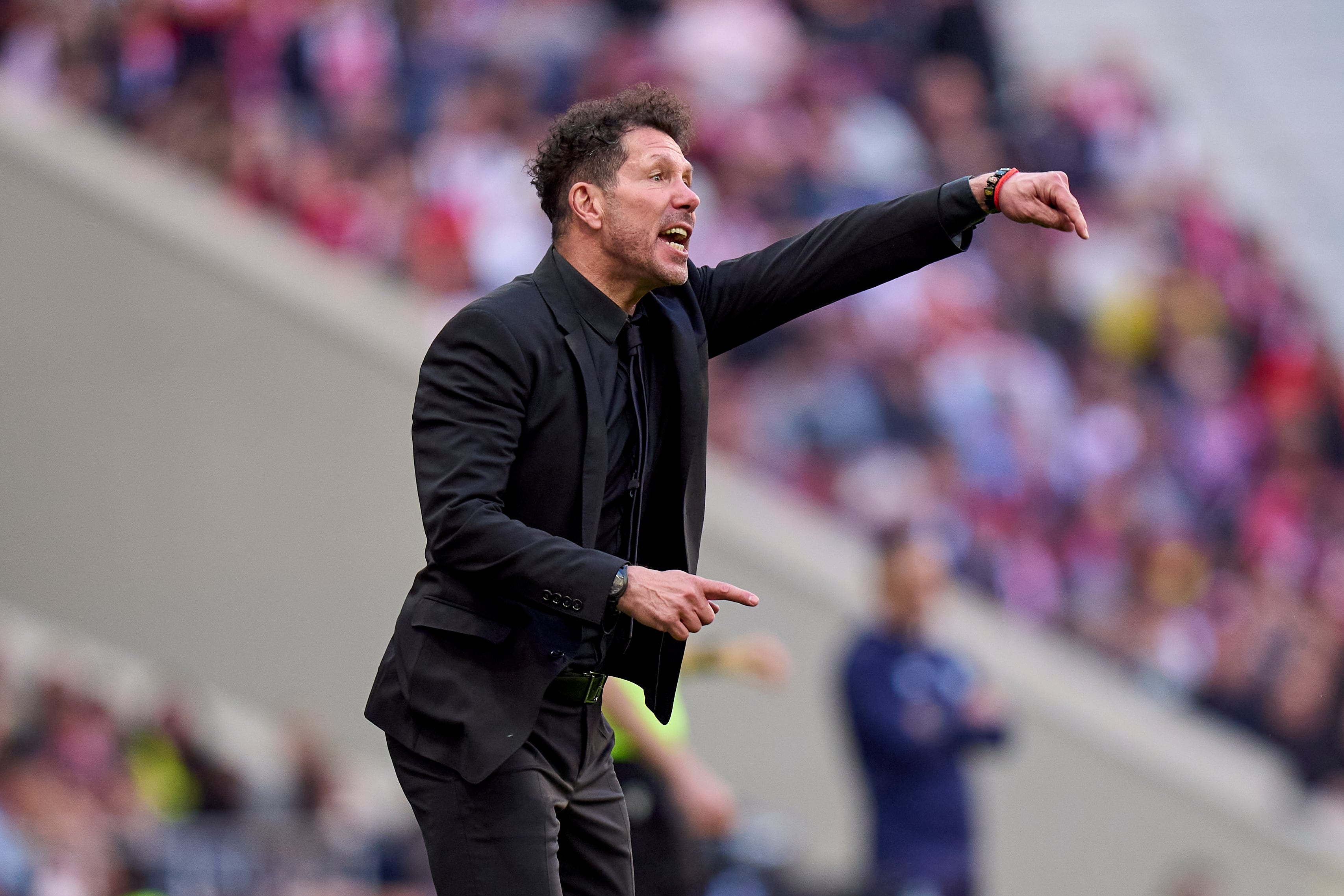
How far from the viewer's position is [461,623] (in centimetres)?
308

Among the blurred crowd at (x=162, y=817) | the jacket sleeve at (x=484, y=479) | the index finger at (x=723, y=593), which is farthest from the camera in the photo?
the blurred crowd at (x=162, y=817)

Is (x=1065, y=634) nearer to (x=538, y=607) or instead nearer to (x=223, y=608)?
(x=223, y=608)

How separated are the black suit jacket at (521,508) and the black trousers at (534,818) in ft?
0.22

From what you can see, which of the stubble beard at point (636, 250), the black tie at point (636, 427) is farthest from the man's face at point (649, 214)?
the black tie at point (636, 427)

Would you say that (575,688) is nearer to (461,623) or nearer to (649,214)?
(461,623)

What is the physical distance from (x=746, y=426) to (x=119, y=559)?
12.1ft

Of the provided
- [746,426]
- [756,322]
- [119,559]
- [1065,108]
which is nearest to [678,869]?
[756,322]

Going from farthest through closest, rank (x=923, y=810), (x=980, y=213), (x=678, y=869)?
1. (x=923, y=810)
2. (x=678, y=869)
3. (x=980, y=213)

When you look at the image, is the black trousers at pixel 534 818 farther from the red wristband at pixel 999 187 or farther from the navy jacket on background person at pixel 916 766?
the navy jacket on background person at pixel 916 766

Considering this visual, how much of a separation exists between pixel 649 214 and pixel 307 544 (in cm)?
707

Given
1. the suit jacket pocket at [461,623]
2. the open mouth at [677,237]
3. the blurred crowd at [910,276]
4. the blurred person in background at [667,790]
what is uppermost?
the blurred crowd at [910,276]

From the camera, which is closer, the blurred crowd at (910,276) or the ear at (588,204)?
the ear at (588,204)

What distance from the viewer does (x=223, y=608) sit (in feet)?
32.8

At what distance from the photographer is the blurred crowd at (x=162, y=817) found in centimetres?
700
